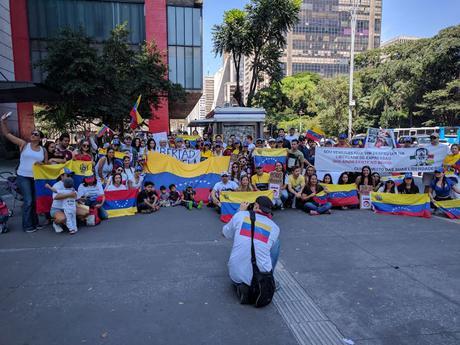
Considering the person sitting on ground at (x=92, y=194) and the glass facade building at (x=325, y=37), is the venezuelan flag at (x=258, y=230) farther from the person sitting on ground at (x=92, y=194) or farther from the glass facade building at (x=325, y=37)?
the glass facade building at (x=325, y=37)

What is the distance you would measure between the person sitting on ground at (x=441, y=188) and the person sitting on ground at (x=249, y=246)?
21.5ft

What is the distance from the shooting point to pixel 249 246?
152 inches

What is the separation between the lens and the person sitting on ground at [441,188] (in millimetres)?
8812

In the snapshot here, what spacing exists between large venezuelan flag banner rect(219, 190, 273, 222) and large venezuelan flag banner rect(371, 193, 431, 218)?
3.01 meters

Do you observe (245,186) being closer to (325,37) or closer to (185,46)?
(185,46)

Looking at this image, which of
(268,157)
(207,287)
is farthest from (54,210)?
(268,157)

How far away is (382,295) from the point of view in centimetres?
425

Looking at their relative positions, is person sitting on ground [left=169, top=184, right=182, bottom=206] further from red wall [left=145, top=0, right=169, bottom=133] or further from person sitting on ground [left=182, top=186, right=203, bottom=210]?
red wall [left=145, top=0, right=169, bottom=133]

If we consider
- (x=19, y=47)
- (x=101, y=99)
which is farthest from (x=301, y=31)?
(x=101, y=99)

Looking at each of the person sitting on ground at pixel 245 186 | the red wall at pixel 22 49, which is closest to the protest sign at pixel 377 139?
the person sitting on ground at pixel 245 186

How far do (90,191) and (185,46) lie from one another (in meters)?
26.5

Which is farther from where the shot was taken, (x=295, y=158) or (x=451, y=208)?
(x=295, y=158)

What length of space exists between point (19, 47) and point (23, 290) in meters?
29.4

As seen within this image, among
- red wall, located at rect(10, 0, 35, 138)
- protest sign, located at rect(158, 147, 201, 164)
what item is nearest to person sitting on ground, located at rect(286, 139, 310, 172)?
protest sign, located at rect(158, 147, 201, 164)
